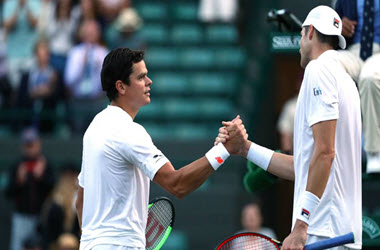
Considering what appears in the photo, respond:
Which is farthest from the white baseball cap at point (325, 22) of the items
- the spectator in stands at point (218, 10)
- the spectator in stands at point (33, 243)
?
the spectator in stands at point (218, 10)

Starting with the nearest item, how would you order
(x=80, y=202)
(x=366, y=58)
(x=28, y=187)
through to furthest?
(x=80, y=202) → (x=366, y=58) → (x=28, y=187)

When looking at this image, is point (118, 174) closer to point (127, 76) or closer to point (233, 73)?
point (127, 76)

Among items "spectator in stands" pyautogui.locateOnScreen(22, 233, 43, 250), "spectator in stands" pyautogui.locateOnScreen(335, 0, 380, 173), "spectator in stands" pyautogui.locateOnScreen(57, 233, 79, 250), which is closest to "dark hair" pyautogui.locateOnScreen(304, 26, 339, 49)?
"spectator in stands" pyautogui.locateOnScreen(335, 0, 380, 173)

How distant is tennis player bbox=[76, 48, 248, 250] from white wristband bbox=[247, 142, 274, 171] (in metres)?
0.38

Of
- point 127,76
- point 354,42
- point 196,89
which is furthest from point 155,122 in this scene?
point 127,76

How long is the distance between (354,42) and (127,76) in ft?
6.58

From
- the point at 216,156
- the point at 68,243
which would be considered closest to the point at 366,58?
the point at 216,156

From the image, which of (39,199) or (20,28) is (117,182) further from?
(20,28)

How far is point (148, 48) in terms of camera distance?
1421 cm

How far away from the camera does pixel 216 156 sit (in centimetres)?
499

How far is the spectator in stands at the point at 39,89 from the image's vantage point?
12.0 metres

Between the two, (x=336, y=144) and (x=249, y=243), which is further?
(x=249, y=243)

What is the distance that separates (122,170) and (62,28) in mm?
8384

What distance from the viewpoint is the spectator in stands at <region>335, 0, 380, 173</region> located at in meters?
6.07
